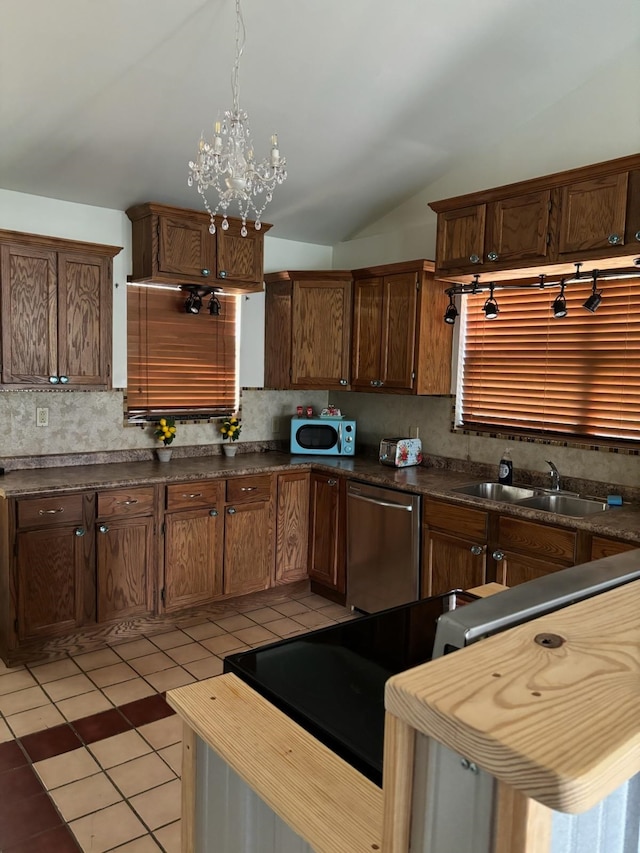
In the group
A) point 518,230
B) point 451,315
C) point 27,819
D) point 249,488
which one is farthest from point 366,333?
point 27,819

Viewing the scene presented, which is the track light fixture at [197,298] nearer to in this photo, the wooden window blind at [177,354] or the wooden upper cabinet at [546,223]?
the wooden window blind at [177,354]

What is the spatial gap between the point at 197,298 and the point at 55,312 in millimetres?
1010

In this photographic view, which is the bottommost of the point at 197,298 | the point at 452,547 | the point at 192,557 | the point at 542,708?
the point at 192,557

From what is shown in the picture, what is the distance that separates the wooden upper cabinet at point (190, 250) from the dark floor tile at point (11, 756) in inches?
102

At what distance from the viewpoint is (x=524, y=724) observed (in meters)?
0.57

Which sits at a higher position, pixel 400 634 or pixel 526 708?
pixel 526 708

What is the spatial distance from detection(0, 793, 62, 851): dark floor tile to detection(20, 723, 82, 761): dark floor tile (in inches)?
10.6

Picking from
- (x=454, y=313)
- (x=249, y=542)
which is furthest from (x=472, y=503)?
(x=249, y=542)

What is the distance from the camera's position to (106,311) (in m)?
3.89

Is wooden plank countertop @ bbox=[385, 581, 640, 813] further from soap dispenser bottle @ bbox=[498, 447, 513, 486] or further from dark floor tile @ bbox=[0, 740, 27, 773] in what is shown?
soap dispenser bottle @ bbox=[498, 447, 513, 486]

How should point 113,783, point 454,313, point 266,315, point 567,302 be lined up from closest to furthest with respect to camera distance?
1. point 113,783
2. point 567,302
3. point 454,313
4. point 266,315

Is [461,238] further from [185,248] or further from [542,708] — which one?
[542,708]

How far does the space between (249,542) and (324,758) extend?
328cm

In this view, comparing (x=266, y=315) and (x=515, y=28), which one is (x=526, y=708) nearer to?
(x=515, y=28)
